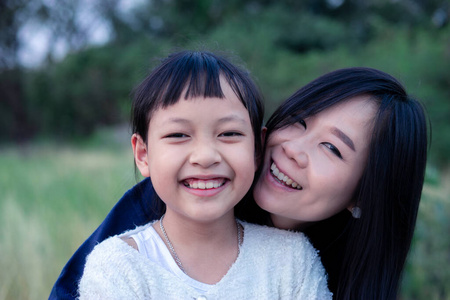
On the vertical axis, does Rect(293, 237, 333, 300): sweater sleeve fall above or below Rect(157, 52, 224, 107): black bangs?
below

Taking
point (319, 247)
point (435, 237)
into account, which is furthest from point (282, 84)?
point (319, 247)

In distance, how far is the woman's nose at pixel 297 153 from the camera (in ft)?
5.51

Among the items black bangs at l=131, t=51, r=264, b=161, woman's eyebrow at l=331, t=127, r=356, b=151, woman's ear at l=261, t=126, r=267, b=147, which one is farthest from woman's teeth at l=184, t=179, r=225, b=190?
woman's eyebrow at l=331, t=127, r=356, b=151

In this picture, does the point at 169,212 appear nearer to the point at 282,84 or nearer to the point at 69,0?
the point at 282,84

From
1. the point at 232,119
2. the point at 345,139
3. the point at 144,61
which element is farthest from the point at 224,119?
the point at 144,61

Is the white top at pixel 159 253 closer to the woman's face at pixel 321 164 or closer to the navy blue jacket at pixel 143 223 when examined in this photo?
the navy blue jacket at pixel 143 223

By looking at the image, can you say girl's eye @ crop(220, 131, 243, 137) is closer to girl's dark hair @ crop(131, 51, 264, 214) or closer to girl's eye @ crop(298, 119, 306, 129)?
girl's dark hair @ crop(131, 51, 264, 214)

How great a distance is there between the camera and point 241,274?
1.58m

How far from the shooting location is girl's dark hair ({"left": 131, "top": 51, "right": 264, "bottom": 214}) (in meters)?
1.49

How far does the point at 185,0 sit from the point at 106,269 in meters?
15.3

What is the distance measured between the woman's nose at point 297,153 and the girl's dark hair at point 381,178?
13 centimetres

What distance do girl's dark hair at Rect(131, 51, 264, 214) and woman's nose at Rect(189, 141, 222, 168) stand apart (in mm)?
164

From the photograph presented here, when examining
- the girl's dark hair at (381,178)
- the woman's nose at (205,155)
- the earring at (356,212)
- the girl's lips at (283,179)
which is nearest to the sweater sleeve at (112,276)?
the woman's nose at (205,155)

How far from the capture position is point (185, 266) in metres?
1.58
